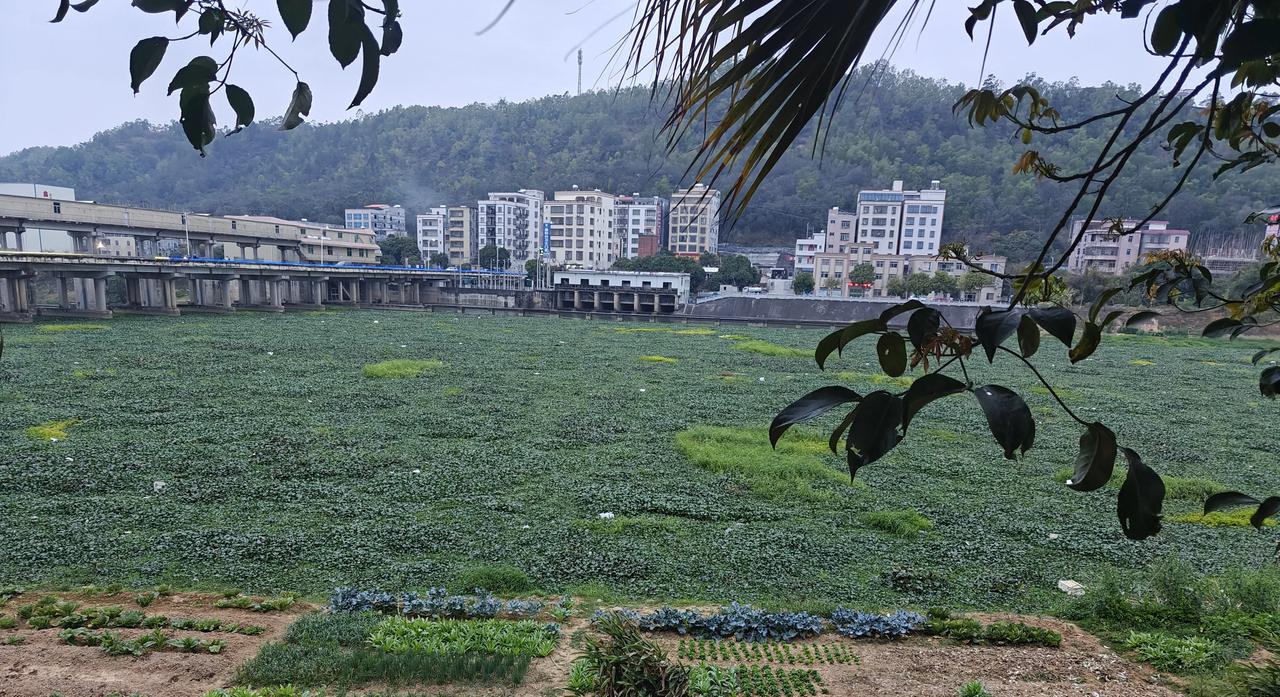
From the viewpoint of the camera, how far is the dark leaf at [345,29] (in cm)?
68

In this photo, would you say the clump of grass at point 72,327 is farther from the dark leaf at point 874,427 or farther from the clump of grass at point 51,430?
the dark leaf at point 874,427

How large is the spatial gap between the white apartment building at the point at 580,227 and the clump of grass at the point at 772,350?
26335mm

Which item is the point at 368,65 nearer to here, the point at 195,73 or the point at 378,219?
the point at 195,73

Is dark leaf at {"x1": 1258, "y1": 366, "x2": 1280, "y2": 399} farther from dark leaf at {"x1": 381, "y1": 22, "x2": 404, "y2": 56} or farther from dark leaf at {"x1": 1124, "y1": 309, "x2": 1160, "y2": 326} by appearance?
dark leaf at {"x1": 381, "y1": 22, "x2": 404, "y2": 56}

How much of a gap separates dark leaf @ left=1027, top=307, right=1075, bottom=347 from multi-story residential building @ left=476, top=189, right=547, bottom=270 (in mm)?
48266

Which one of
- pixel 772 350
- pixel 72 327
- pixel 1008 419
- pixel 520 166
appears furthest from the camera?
pixel 520 166

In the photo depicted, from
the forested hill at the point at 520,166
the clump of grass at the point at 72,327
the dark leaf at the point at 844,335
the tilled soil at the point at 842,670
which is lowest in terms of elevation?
the clump of grass at the point at 72,327

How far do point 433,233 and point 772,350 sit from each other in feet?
126

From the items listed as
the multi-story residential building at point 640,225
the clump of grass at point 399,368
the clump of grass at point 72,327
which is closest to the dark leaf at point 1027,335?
the clump of grass at point 399,368

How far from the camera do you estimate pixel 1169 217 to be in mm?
38469

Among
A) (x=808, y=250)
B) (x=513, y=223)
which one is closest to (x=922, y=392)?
(x=808, y=250)

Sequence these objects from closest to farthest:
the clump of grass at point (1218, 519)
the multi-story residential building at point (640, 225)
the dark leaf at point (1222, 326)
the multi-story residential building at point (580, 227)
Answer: the dark leaf at point (1222, 326) < the clump of grass at point (1218, 519) < the multi-story residential building at point (580, 227) < the multi-story residential building at point (640, 225)

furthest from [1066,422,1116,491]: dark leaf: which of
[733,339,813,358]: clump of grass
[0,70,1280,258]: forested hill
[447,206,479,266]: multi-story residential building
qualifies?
[447,206,479,266]: multi-story residential building

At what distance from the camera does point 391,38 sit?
78 cm
